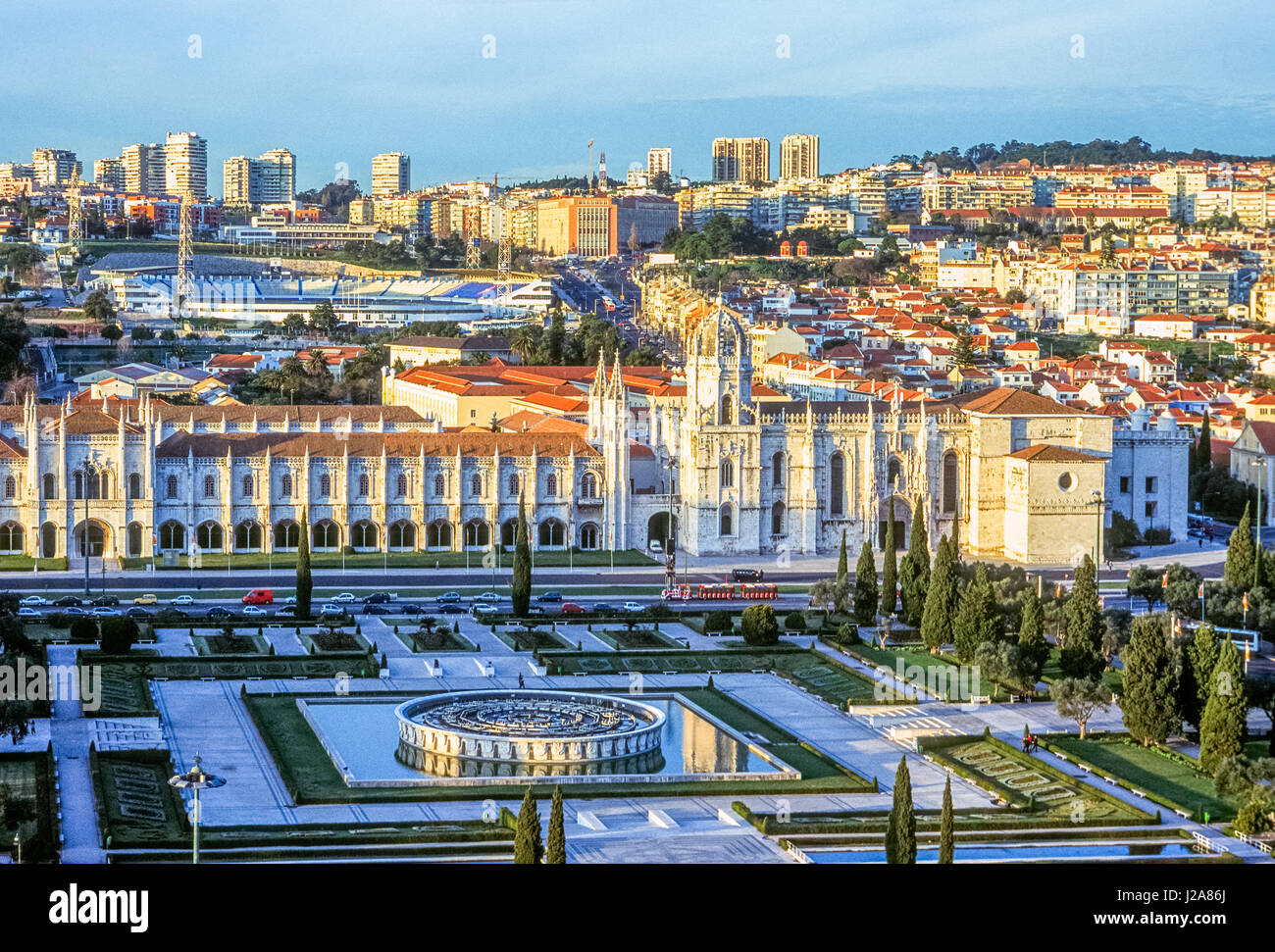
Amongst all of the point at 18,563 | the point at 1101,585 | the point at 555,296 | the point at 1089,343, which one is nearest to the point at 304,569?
the point at 18,563

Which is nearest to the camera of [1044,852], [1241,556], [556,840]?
[556,840]

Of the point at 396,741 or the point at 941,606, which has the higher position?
the point at 941,606

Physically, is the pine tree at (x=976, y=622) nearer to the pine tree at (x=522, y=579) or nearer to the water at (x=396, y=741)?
the water at (x=396, y=741)

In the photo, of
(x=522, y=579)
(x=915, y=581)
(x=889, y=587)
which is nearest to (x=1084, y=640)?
(x=915, y=581)

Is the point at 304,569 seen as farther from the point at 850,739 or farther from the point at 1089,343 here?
the point at 1089,343

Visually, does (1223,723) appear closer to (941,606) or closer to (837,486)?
(941,606)

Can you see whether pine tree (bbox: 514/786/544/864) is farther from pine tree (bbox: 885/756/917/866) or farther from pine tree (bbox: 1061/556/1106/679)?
pine tree (bbox: 1061/556/1106/679)
